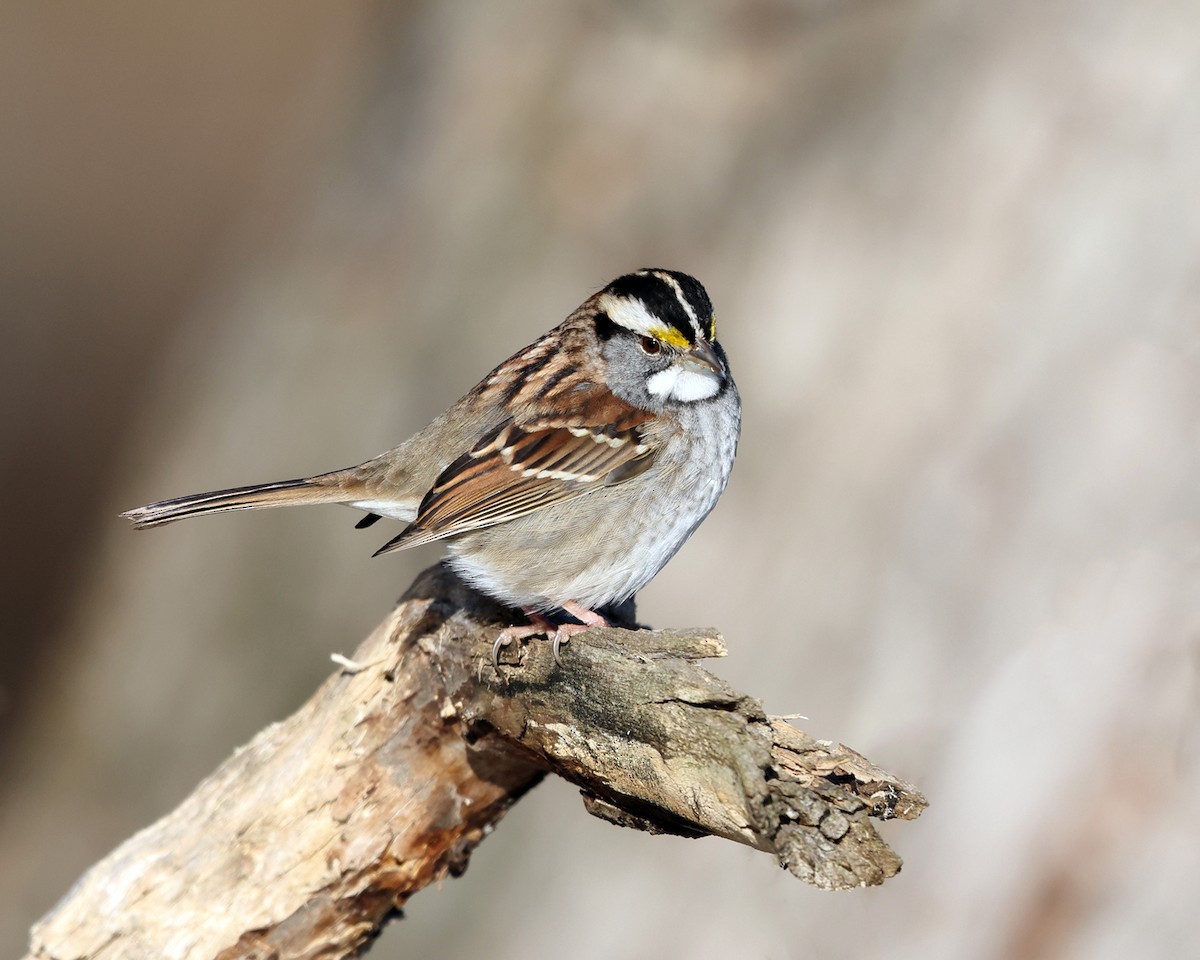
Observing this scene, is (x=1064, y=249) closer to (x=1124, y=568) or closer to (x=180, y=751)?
(x=1124, y=568)

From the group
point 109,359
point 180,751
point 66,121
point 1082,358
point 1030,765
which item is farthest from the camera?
point 66,121

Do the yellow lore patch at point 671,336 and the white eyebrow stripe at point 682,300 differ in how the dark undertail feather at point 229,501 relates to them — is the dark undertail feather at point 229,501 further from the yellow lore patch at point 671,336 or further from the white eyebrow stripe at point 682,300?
the white eyebrow stripe at point 682,300

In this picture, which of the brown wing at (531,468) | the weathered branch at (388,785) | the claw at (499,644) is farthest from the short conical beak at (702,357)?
the claw at (499,644)

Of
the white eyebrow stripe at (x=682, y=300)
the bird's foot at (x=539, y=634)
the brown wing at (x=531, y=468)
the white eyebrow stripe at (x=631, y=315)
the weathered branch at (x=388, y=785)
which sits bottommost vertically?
the weathered branch at (x=388, y=785)

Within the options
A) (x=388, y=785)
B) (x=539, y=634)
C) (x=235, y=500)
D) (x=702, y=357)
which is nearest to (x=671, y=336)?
(x=702, y=357)

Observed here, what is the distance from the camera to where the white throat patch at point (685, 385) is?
13.7 ft

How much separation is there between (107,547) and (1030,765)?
657cm

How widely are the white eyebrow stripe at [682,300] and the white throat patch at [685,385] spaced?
0.12 m

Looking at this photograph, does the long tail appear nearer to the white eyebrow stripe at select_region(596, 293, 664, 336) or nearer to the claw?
the claw

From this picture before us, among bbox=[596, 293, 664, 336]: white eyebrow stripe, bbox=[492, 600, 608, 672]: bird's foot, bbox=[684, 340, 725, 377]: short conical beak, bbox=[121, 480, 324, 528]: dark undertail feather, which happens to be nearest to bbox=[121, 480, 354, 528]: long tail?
bbox=[121, 480, 324, 528]: dark undertail feather

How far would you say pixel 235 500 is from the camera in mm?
3977

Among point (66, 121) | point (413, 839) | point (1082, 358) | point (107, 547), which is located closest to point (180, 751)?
point (107, 547)

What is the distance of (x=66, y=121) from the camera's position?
558 inches

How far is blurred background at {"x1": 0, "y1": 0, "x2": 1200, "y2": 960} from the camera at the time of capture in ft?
15.5
